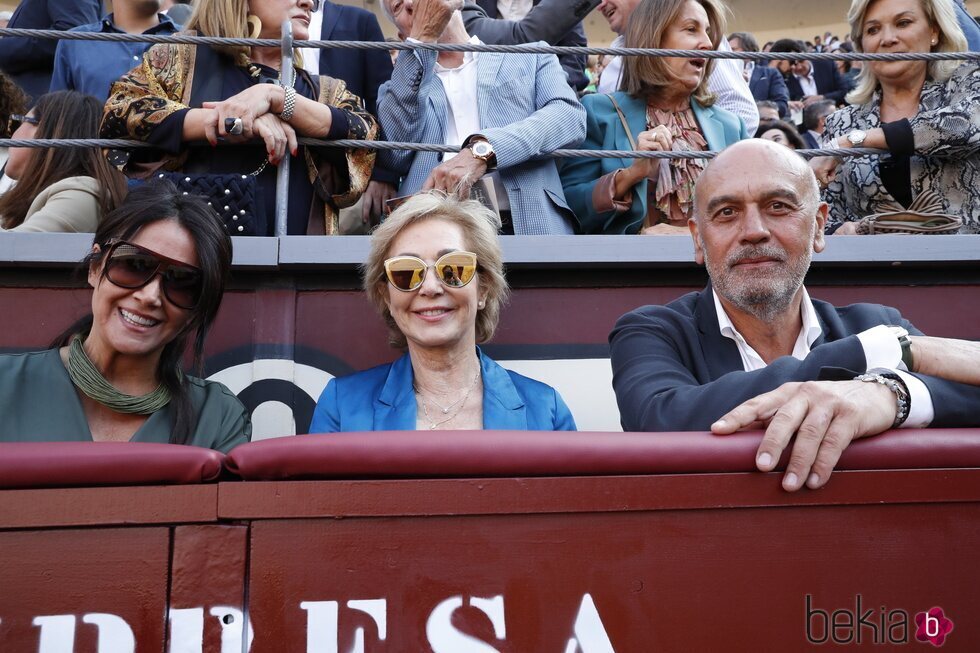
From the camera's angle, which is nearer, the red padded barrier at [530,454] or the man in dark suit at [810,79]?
the red padded barrier at [530,454]

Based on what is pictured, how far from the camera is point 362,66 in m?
3.71

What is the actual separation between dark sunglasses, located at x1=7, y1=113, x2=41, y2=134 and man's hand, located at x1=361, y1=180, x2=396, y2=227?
1.18 m

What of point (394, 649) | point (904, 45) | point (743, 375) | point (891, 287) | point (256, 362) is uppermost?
point (904, 45)

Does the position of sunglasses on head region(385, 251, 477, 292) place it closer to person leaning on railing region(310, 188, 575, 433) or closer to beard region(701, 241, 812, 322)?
person leaning on railing region(310, 188, 575, 433)

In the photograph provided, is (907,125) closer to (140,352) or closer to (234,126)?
(234,126)

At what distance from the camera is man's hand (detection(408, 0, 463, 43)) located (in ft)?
10.5

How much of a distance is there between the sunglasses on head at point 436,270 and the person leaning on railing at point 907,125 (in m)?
1.46

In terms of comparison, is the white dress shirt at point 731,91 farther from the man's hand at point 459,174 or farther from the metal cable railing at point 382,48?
the man's hand at point 459,174

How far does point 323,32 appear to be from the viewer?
383 centimetres

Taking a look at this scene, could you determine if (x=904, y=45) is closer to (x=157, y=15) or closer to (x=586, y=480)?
(x=586, y=480)

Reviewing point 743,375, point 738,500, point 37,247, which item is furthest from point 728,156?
point 37,247

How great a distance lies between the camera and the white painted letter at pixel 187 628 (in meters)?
1.29

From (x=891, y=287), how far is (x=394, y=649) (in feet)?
8.12

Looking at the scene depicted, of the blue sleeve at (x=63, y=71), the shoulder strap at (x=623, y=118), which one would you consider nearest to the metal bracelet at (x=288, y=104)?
the shoulder strap at (x=623, y=118)
